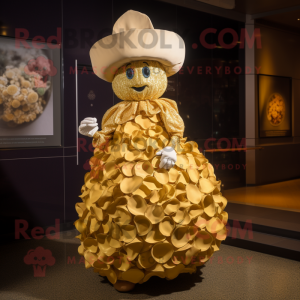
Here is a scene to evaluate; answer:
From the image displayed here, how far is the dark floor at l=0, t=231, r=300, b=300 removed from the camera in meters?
2.33

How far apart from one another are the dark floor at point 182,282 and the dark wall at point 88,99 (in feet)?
2.61

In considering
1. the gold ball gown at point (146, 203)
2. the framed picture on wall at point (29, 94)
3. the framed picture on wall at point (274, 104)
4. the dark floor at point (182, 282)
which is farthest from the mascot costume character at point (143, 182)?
the framed picture on wall at point (274, 104)

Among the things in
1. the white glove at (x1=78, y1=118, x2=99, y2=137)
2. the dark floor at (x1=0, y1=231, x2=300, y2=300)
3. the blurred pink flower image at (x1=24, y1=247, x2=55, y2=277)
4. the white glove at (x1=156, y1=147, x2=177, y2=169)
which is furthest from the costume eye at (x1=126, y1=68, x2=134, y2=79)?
the blurred pink flower image at (x1=24, y1=247, x2=55, y2=277)

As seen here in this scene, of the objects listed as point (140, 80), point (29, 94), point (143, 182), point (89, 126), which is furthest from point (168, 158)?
point (29, 94)

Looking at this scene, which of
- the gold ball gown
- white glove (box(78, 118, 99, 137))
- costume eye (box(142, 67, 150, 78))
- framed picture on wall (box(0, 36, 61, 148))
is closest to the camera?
the gold ball gown

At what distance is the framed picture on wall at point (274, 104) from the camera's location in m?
5.04

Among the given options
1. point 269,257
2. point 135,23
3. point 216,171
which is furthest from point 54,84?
point 269,257

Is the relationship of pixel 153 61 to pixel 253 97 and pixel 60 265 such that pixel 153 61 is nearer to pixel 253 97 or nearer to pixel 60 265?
pixel 60 265

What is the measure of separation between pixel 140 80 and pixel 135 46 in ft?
0.68

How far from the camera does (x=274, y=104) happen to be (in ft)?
16.8

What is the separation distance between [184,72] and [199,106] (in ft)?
1.58

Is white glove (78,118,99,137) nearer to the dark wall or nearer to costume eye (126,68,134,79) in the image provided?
costume eye (126,68,134,79)

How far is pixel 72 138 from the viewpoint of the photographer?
3938 mm

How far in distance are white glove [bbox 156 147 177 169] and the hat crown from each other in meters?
0.80
